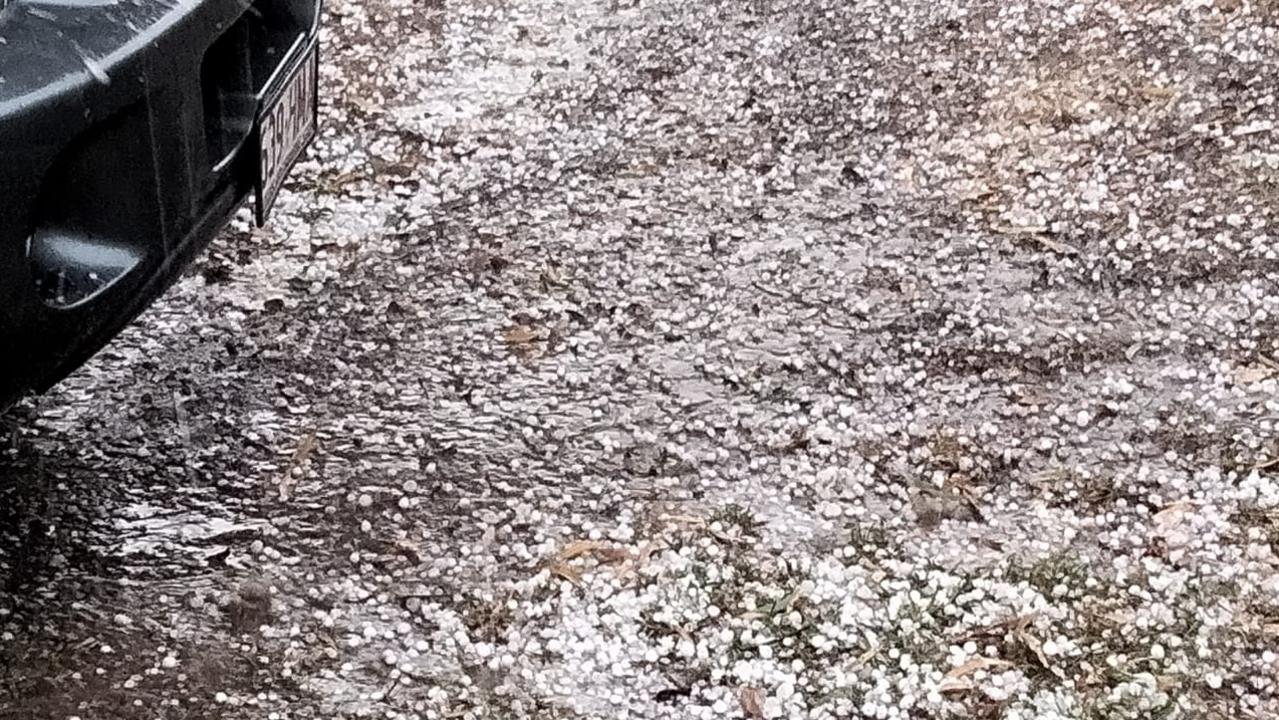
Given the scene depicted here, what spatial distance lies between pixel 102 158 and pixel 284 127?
637 mm

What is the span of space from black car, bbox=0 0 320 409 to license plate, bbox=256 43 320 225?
60 millimetres

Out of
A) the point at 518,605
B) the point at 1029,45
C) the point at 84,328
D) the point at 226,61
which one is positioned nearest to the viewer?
the point at 84,328

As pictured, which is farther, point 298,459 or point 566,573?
point 298,459

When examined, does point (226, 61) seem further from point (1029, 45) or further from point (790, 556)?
point (1029, 45)

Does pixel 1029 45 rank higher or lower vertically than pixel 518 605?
higher

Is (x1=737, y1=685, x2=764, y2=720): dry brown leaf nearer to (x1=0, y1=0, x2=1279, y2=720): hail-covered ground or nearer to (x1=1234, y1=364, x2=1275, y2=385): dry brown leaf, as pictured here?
(x1=0, y1=0, x2=1279, y2=720): hail-covered ground

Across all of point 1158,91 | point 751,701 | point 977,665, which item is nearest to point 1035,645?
point 977,665

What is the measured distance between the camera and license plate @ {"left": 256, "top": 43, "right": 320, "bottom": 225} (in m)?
2.55

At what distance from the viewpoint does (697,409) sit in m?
3.13

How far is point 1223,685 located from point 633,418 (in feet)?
4.58

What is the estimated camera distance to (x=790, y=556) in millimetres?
2791

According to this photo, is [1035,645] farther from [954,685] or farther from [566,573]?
[566,573]

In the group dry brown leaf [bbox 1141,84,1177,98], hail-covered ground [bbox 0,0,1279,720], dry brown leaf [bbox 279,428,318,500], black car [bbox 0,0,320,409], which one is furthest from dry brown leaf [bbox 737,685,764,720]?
dry brown leaf [bbox 1141,84,1177,98]

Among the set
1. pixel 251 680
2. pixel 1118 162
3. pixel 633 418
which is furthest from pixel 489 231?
pixel 1118 162
